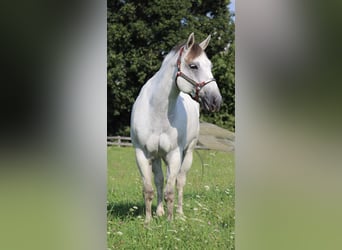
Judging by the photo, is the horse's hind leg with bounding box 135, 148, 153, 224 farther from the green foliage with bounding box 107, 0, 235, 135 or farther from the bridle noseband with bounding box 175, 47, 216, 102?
the bridle noseband with bounding box 175, 47, 216, 102

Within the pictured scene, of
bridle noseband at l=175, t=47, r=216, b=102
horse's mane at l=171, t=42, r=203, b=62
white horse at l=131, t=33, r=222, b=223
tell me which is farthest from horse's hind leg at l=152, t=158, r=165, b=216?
horse's mane at l=171, t=42, r=203, b=62

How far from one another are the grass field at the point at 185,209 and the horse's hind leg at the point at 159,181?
0.05 meters

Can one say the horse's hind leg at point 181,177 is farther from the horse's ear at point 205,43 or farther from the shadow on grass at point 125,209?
the horse's ear at point 205,43

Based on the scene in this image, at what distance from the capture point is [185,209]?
3336mm

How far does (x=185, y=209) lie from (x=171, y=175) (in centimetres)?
31

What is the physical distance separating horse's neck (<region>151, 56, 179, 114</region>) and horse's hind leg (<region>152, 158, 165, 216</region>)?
15.2 inches

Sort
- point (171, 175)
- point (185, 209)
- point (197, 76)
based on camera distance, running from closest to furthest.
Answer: point (197, 76)
point (171, 175)
point (185, 209)

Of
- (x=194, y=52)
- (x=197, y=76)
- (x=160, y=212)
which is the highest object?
(x=194, y=52)

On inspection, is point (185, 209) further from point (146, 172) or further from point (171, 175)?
point (146, 172)

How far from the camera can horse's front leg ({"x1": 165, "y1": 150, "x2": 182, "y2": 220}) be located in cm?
319

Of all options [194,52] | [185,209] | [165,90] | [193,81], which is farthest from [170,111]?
[185,209]

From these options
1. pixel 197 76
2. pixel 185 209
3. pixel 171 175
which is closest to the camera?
pixel 197 76
